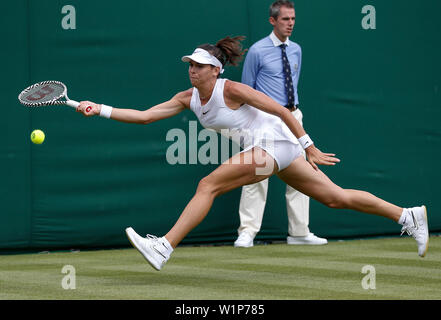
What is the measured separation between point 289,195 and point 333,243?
0.66m

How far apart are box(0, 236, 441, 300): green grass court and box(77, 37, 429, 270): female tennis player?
0.44 m

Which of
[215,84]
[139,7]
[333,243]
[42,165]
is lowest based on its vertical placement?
[333,243]

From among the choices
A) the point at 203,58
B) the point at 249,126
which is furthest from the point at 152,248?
the point at 203,58

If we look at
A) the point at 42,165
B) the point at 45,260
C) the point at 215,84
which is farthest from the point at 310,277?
the point at 42,165

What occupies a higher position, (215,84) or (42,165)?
(215,84)

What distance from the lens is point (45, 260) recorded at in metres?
7.78

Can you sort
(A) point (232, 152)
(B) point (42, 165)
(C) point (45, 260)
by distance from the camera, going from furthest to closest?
(A) point (232, 152) → (B) point (42, 165) → (C) point (45, 260)

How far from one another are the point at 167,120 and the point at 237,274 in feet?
8.72

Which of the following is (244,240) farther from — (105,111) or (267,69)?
(105,111)

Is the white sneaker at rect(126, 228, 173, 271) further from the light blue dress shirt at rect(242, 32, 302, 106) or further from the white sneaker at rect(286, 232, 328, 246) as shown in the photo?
the white sneaker at rect(286, 232, 328, 246)

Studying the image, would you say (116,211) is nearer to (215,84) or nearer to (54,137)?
(54,137)

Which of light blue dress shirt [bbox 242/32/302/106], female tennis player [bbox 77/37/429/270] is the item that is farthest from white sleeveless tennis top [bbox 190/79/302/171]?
light blue dress shirt [bbox 242/32/302/106]

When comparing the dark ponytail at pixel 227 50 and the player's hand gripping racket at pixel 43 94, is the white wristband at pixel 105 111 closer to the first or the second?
the player's hand gripping racket at pixel 43 94

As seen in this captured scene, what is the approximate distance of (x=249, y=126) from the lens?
630 cm
